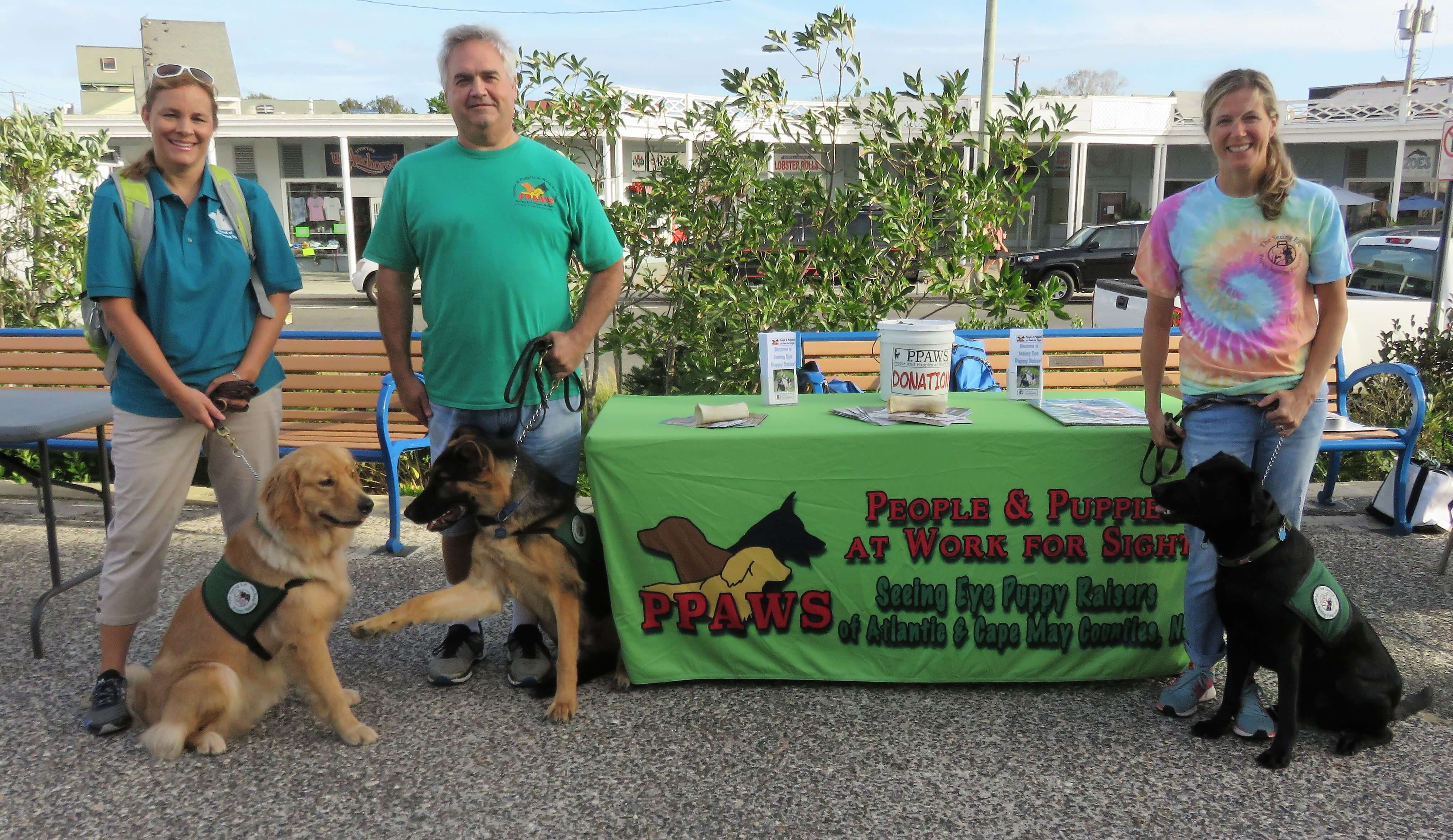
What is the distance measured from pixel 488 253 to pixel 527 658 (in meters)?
1.42

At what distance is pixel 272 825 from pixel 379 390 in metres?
3.31

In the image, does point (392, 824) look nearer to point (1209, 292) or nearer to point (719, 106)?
point (1209, 292)

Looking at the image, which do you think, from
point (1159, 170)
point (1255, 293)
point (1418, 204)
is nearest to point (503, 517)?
point (1255, 293)

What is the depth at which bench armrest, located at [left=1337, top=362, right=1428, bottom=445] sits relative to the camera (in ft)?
16.3

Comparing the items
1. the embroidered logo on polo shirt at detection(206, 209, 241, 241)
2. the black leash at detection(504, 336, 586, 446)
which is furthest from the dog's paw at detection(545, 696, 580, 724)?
the embroidered logo on polo shirt at detection(206, 209, 241, 241)

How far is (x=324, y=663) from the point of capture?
2.97 metres

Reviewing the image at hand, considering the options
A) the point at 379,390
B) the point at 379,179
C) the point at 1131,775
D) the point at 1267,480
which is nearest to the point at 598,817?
the point at 1131,775

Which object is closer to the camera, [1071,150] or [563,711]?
[563,711]

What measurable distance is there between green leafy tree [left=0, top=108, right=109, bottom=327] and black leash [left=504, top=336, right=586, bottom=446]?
5.76 m

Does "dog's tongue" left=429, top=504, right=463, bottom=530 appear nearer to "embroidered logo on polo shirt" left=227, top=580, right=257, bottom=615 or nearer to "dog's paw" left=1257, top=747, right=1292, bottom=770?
"embroidered logo on polo shirt" left=227, top=580, right=257, bottom=615

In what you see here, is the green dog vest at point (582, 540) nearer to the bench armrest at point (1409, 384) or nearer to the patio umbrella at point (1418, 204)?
Result: the bench armrest at point (1409, 384)

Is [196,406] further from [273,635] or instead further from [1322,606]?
[1322,606]

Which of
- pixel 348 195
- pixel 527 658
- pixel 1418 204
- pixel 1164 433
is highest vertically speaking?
pixel 1418 204

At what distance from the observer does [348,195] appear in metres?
25.1
